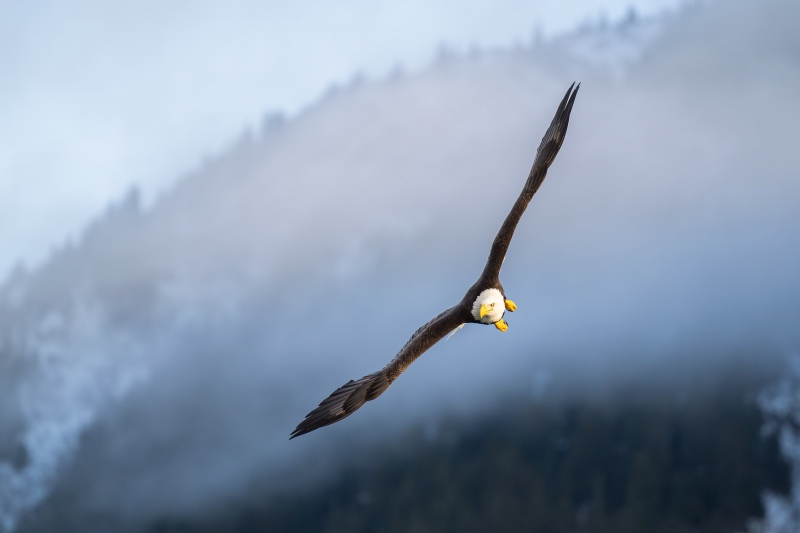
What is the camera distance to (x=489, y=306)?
39312mm

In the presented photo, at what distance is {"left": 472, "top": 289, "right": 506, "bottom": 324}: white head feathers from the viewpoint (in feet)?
129

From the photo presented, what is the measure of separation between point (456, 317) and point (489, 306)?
4.97 ft

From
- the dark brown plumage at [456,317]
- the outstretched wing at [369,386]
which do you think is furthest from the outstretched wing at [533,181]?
the outstretched wing at [369,386]

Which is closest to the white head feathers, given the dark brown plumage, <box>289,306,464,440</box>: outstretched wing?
the dark brown plumage

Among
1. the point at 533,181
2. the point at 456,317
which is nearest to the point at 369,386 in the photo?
the point at 456,317

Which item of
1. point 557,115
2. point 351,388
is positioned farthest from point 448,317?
point 557,115

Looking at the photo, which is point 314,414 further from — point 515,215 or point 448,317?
point 515,215

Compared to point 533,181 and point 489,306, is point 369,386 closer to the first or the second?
point 489,306

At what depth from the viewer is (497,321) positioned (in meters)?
39.8

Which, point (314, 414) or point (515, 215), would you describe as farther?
point (515, 215)

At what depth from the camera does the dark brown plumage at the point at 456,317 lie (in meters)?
38.3

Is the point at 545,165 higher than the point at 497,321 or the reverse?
higher

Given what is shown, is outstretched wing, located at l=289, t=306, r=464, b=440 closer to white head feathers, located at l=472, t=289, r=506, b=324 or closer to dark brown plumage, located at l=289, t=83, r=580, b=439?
dark brown plumage, located at l=289, t=83, r=580, b=439

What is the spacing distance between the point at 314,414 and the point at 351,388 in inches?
75.6
